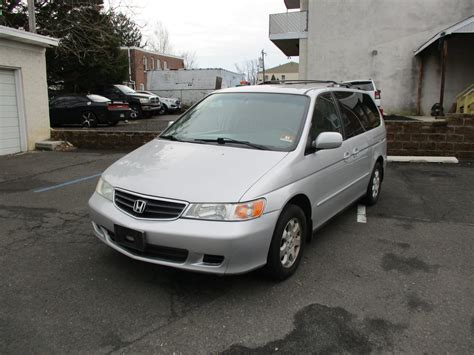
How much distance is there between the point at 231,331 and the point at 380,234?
2.70 metres

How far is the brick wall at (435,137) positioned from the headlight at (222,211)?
7823 millimetres

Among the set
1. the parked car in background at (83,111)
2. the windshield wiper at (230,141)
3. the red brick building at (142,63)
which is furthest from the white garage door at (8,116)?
the red brick building at (142,63)

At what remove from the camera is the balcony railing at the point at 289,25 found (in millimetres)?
21891

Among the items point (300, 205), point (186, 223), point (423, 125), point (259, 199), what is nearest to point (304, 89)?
point (300, 205)

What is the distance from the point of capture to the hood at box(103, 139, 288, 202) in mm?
3234

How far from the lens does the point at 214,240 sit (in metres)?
3.05

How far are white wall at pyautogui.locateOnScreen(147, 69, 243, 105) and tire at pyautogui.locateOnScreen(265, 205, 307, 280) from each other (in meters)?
30.0

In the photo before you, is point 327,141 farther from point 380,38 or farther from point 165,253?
point 380,38

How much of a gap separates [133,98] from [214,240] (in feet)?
69.6

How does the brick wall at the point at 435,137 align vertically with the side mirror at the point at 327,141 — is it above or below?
below

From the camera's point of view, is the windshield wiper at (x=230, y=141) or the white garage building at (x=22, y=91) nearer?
the windshield wiper at (x=230, y=141)

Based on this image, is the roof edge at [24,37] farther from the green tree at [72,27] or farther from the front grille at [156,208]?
the front grille at [156,208]

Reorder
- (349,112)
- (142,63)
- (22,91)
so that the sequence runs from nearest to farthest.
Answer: (349,112) < (22,91) < (142,63)

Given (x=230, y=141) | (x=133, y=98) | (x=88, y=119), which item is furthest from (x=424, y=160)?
(x=133, y=98)
